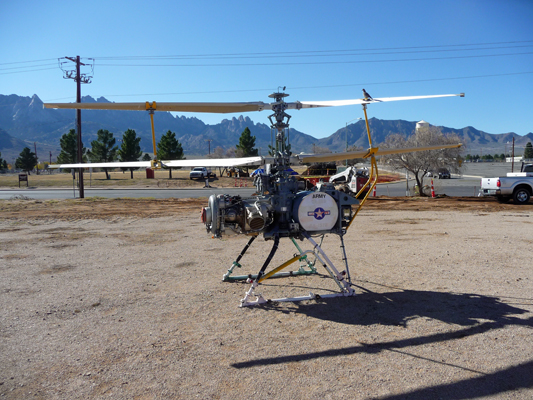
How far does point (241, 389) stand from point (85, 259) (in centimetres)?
758

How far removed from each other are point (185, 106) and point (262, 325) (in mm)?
3804

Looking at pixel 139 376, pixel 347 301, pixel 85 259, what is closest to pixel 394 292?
pixel 347 301

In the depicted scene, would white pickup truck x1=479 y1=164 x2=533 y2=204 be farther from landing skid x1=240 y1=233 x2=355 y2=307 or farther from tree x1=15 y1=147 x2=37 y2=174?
tree x1=15 y1=147 x2=37 y2=174

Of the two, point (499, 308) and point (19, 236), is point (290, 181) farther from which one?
point (19, 236)

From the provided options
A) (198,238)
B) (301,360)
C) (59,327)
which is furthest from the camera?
(198,238)

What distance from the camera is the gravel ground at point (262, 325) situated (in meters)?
4.51

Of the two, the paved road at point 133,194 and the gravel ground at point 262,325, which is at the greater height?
the paved road at point 133,194

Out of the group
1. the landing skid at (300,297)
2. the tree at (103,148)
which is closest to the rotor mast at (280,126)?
the landing skid at (300,297)

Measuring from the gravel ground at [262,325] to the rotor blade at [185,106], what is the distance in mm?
3529

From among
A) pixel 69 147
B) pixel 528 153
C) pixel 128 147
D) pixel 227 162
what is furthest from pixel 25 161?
pixel 528 153

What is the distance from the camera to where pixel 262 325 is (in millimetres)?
6141

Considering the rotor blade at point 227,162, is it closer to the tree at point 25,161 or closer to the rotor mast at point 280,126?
the rotor mast at point 280,126

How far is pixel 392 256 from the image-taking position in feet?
33.8

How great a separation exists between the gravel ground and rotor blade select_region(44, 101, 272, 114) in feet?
11.6
